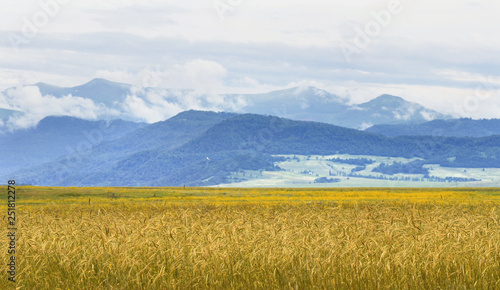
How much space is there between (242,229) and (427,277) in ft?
22.8

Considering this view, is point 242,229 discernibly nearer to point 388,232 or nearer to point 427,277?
point 388,232

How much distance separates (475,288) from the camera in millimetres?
17141

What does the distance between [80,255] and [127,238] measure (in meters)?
1.58

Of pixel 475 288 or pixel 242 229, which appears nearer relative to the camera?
pixel 475 288

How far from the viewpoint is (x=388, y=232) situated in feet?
66.5

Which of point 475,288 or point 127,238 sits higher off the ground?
point 127,238

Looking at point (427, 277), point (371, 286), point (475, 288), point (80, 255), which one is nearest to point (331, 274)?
point (371, 286)

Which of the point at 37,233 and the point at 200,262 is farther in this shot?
the point at 37,233

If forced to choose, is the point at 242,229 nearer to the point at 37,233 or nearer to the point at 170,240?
the point at 170,240

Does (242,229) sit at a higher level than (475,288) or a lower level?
higher

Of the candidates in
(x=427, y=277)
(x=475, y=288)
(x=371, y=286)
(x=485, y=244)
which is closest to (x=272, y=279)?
(x=371, y=286)

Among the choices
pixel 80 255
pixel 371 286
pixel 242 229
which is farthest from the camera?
→ pixel 242 229

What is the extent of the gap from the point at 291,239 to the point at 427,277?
4944 mm

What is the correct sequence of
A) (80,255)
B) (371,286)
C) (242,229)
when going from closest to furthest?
(371,286) < (80,255) < (242,229)
